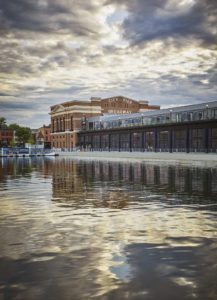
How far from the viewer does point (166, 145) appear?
8700 centimetres

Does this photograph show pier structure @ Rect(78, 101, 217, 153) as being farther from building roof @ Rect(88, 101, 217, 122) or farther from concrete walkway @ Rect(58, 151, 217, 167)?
concrete walkway @ Rect(58, 151, 217, 167)

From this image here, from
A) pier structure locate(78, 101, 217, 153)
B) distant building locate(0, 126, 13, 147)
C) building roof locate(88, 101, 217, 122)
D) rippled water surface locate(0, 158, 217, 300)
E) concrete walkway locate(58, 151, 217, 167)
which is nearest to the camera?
rippled water surface locate(0, 158, 217, 300)

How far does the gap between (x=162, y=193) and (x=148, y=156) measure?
62.1 m

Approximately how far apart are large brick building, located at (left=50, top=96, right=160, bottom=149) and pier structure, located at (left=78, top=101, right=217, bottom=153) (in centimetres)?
872

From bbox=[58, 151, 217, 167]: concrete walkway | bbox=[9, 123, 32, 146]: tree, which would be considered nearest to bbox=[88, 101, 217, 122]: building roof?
bbox=[58, 151, 217, 167]: concrete walkway

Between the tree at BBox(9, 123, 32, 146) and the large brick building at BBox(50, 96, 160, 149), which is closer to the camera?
the large brick building at BBox(50, 96, 160, 149)

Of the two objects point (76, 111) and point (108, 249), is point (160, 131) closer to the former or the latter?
point (76, 111)

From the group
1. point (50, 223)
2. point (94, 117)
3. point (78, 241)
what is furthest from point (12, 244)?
point (94, 117)

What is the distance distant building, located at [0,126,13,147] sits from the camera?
19450 cm

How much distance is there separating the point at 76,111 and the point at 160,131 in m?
47.6

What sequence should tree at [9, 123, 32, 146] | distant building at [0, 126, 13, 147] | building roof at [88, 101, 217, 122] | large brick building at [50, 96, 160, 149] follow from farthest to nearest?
distant building at [0, 126, 13, 147]
tree at [9, 123, 32, 146]
large brick building at [50, 96, 160, 149]
building roof at [88, 101, 217, 122]

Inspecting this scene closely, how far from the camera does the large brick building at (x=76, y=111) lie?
130 m

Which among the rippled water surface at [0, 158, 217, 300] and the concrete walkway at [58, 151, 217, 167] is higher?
the concrete walkway at [58, 151, 217, 167]

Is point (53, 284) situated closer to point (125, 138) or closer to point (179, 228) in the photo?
point (179, 228)
